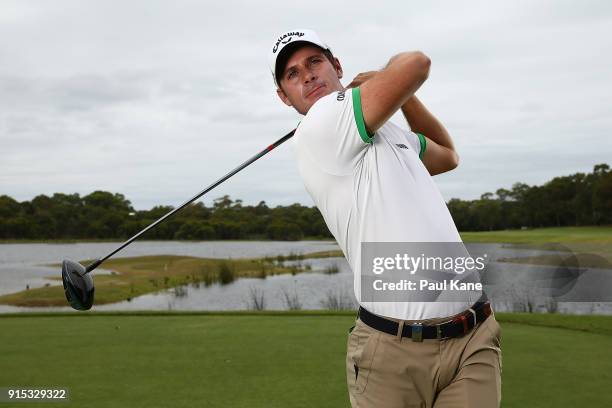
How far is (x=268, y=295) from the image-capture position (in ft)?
39.6

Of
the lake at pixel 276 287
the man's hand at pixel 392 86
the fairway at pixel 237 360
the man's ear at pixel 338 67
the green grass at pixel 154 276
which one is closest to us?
the man's hand at pixel 392 86

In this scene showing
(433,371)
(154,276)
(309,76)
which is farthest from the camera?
(154,276)

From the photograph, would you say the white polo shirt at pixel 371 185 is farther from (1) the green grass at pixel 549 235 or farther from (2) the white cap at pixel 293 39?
(1) the green grass at pixel 549 235

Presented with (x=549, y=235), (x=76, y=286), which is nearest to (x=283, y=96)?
(x=76, y=286)

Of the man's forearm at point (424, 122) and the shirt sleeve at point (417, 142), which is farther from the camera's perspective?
the man's forearm at point (424, 122)

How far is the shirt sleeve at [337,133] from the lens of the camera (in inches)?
57.8

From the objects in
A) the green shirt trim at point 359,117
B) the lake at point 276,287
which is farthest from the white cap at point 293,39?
the lake at point 276,287

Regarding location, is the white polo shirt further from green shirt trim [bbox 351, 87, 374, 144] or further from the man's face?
the man's face

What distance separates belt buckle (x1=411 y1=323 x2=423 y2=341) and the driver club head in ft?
5.82

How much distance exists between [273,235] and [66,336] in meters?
15.9

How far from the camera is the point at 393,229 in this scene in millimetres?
1486

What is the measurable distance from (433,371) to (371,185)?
0.50 m

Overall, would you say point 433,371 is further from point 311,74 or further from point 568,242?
point 568,242

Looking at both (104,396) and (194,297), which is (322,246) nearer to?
(194,297)
